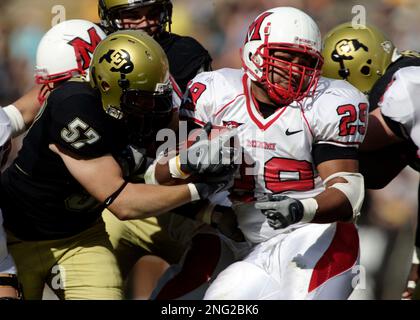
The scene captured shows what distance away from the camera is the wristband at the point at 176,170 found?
4256mm

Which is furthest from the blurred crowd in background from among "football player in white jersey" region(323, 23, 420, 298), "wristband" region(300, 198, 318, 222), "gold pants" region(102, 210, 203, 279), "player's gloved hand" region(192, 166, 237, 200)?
"wristband" region(300, 198, 318, 222)

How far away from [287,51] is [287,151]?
0.44 meters

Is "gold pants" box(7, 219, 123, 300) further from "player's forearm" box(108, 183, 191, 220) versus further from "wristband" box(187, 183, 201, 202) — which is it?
"wristband" box(187, 183, 201, 202)

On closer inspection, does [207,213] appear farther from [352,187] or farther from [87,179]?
[352,187]

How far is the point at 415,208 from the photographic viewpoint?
686cm

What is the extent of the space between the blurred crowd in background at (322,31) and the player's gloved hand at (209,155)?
8.47 feet

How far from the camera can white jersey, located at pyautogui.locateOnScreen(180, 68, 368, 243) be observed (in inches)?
169

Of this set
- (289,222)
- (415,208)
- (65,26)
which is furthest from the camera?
(415,208)

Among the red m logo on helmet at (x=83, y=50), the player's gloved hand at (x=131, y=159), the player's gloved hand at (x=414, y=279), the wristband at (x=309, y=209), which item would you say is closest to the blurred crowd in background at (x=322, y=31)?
the player's gloved hand at (x=414, y=279)

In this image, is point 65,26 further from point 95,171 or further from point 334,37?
point 334,37

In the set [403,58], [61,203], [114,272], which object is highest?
[403,58]

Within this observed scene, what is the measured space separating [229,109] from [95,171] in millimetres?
653

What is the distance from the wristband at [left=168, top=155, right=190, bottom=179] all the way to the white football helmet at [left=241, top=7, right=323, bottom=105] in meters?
0.51
